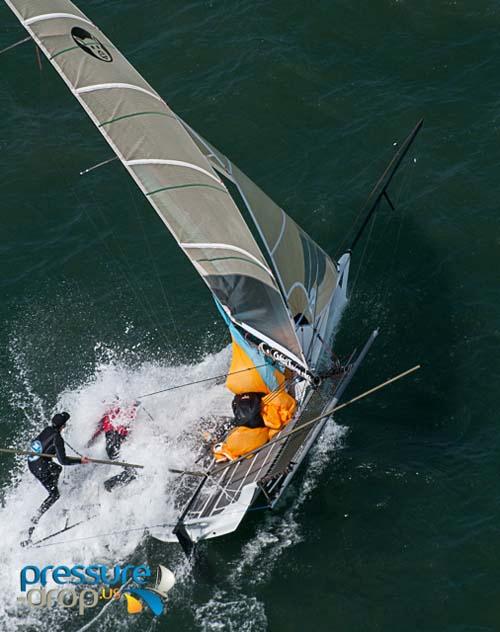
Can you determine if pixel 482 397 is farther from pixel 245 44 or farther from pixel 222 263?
pixel 245 44

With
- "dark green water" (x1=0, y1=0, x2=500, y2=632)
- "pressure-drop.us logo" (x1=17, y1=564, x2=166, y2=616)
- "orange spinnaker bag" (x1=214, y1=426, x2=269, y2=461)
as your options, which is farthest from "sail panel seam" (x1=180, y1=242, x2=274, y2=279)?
"pressure-drop.us logo" (x1=17, y1=564, x2=166, y2=616)

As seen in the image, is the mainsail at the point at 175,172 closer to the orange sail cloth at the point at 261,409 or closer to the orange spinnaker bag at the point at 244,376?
the orange spinnaker bag at the point at 244,376

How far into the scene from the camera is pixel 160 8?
29.0m

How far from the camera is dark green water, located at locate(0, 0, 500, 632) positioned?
1675 cm

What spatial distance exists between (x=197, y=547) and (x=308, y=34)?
17102 millimetres

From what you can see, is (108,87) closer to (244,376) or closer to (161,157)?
(161,157)

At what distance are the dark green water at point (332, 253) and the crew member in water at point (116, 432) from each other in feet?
5.15

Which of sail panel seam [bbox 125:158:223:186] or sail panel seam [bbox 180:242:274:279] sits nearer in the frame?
sail panel seam [bbox 125:158:223:186]

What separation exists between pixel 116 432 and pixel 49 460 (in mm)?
1736

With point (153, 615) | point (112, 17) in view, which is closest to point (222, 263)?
point (153, 615)

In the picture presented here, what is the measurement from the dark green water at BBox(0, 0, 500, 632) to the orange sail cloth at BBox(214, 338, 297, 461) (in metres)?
1.34

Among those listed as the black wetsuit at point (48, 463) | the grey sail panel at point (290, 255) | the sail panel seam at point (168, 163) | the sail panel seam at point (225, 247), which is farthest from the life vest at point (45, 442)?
the sail panel seam at point (168, 163)

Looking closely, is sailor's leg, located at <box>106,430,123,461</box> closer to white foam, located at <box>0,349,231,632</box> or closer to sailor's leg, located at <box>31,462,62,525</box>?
white foam, located at <box>0,349,231,632</box>

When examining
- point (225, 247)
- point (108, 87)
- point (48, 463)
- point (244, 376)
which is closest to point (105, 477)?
point (48, 463)
